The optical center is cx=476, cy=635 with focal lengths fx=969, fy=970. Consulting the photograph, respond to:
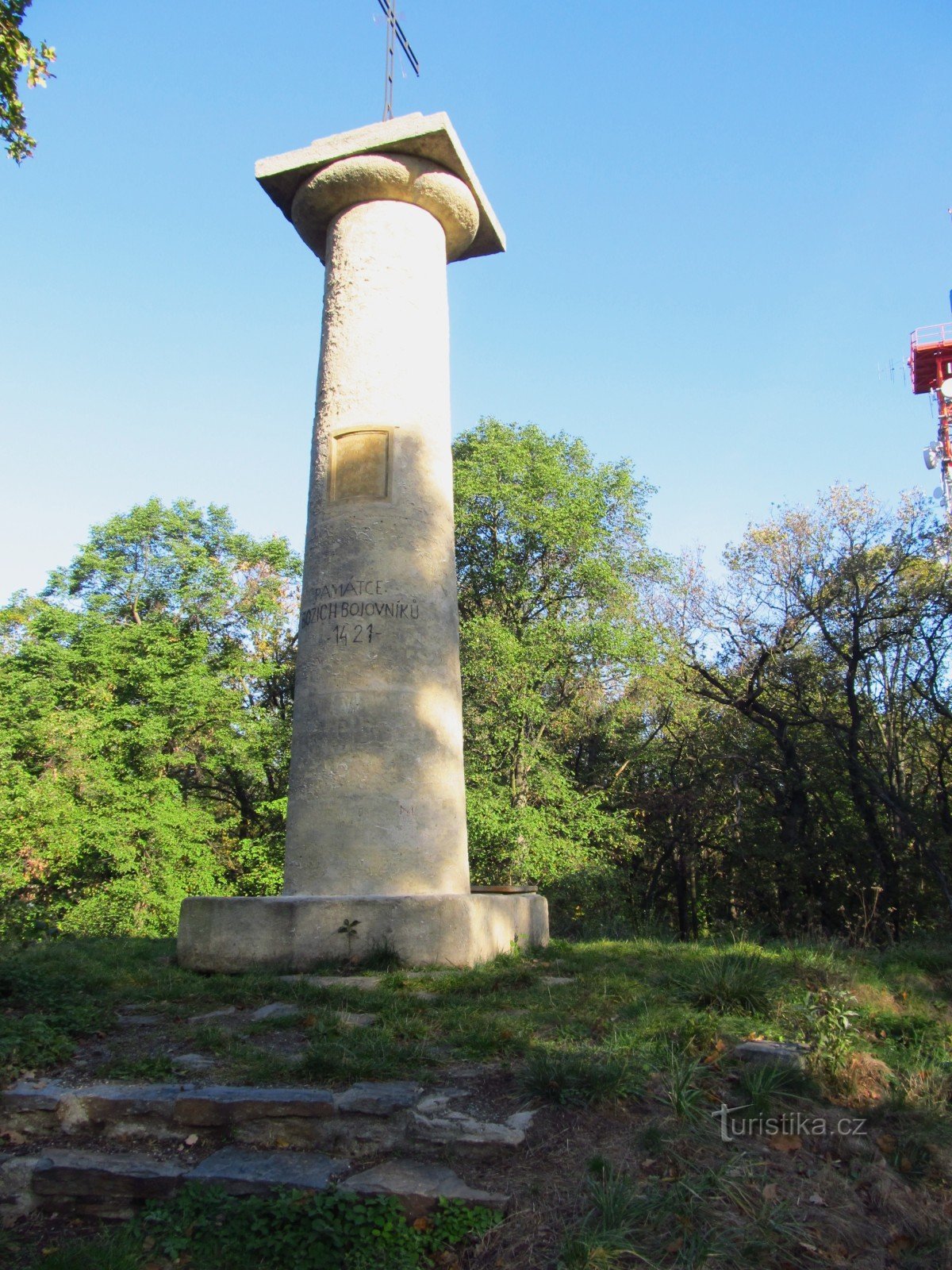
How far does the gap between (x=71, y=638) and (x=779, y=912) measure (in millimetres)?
16247

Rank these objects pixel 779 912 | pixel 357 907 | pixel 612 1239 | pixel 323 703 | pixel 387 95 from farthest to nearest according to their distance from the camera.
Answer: pixel 779 912 < pixel 387 95 < pixel 323 703 < pixel 357 907 < pixel 612 1239

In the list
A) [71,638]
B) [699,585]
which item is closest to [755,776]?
[699,585]

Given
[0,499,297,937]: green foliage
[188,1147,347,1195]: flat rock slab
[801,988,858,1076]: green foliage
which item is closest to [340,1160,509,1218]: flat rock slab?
[188,1147,347,1195]: flat rock slab

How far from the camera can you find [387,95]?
30.2ft

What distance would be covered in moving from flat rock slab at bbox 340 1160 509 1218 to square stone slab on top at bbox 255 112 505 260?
24.4ft

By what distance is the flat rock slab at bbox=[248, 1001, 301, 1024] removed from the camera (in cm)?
481

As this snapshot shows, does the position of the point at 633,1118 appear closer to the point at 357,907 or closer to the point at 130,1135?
the point at 130,1135

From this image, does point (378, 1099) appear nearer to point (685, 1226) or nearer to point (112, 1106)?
point (112, 1106)

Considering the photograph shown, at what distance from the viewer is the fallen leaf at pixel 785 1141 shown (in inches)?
136

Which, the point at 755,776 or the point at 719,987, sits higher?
the point at 755,776

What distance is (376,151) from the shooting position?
26.3ft

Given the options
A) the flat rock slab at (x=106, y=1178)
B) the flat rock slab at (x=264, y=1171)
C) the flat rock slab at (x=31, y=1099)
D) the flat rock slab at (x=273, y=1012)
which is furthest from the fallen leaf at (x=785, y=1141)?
the flat rock slab at (x=31, y=1099)

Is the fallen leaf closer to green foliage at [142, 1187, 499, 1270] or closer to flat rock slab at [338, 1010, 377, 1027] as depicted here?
green foliage at [142, 1187, 499, 1270]

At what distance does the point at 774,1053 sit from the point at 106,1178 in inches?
101
